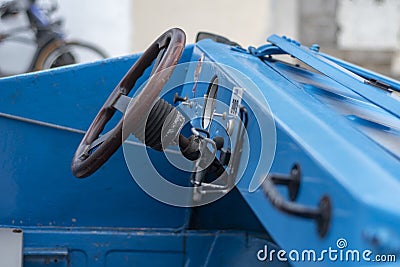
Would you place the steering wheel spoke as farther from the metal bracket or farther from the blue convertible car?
the metal bracket

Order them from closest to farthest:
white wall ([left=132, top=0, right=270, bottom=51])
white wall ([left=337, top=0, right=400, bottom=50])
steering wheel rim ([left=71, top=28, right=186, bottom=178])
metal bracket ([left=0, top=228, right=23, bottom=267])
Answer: steering wheel rim ([left=71, top=28, right=186, bottom=178])
metal bracket ([left=0, top=228, right=23, bottom=267])
white wall ([left=132, top=0, right=270, bottom=51])
white wall ([left=337, top=0, right=400, bottom=50])

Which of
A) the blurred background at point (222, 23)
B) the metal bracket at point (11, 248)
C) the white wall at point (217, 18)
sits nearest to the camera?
the metal bracket at point (11, 248)

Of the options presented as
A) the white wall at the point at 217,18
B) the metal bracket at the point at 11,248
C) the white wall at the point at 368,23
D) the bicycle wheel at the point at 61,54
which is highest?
the white wall at the point at 368,23

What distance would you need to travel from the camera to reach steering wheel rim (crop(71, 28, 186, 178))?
1.51 m

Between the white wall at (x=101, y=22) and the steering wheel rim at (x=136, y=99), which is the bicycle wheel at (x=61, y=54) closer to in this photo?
the white wall at (x=101, y=22)

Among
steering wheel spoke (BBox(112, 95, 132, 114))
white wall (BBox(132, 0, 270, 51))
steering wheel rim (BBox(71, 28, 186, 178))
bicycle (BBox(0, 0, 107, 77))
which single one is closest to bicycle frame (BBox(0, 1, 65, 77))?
bicycle (BBox(0, 0, 107, 77))

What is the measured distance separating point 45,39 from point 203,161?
4208 mm

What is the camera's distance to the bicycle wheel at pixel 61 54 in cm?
561

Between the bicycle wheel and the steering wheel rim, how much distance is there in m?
3.87

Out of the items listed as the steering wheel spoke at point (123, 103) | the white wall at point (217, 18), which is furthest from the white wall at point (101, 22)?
the steering wheel spoke at point (123, 103)

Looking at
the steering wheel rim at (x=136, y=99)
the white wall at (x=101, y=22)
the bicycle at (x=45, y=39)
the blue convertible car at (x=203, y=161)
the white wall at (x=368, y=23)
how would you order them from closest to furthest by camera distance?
the blue convertible car at (x=203, y=161) → the steering wheel rim at (x=136, y=99) → the bicycle at (x=45, y=39) → the white wall at (x=101, y=22) → the white wall at (x=368, y=23)

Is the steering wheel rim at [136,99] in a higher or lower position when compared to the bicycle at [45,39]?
lower

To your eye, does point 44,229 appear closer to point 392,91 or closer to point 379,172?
point 392,91

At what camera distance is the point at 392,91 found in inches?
70.6
